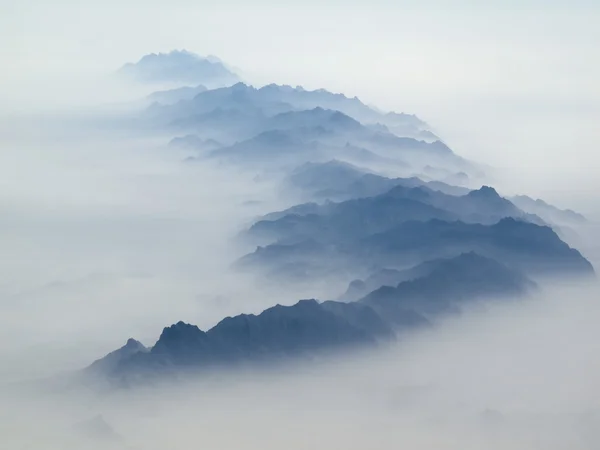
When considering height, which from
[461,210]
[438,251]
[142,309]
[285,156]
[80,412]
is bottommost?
[80,412]

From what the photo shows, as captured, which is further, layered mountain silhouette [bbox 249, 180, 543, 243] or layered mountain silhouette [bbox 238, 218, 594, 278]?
layered mountain silhouette [bbox 249, 180, 543, 243]

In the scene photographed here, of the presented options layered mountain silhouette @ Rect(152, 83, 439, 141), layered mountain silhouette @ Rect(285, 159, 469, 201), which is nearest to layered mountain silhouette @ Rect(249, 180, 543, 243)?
layered mountain silhouette @ Rect(285, 159, 469, 201)

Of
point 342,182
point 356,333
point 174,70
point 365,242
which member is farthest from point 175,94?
point 356,333

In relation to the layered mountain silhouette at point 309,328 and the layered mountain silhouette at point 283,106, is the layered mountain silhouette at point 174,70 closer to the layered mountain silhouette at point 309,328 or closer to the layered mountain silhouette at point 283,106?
the layered mountain silhouette at point 283,106

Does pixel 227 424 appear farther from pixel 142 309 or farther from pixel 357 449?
pixel 142 309

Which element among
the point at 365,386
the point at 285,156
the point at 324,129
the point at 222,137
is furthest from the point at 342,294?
the point at 222,137

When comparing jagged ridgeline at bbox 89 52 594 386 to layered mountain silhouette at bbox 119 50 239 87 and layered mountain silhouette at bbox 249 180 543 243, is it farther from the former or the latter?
layered mountain silhouette at bbox 119 50 239 87
